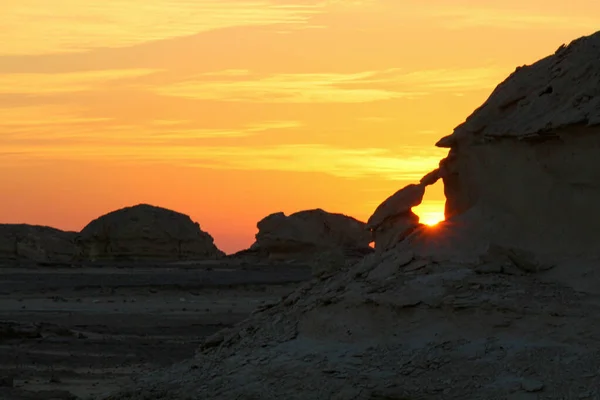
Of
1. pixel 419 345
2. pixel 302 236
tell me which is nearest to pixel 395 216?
pixel 419 345

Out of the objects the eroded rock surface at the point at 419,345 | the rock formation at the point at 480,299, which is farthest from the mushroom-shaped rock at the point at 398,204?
the eroded rock surface at the point at 419,345

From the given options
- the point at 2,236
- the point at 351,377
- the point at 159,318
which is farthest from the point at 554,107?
the point at 2,236

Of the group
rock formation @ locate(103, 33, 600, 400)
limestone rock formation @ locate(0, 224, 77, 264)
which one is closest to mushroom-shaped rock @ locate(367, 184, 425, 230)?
rock formation @ locate(103, 33, 600, 400)

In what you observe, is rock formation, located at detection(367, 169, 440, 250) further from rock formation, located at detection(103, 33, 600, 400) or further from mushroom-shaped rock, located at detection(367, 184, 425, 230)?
rock formation, located at detection(103, 33, 600, 400)

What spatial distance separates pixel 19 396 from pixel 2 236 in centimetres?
4405

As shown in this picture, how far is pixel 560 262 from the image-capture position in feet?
38.5

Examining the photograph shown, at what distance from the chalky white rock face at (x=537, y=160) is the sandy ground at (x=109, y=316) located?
235 inches

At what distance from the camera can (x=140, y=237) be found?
197ft

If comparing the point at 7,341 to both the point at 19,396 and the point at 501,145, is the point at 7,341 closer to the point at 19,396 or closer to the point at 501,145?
the point at 19,396

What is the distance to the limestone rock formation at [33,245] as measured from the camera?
5762 centimetres

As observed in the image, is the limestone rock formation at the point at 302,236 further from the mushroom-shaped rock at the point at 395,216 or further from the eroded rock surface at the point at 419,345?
the eroded rock surface at the point at 419,345

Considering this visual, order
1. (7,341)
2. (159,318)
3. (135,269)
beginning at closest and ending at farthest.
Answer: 1. (7,341)
2. (159,318)
3. (135,269)

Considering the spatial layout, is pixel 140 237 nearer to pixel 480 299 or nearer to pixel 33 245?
pixel 33 245

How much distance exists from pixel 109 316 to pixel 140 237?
31086mm
